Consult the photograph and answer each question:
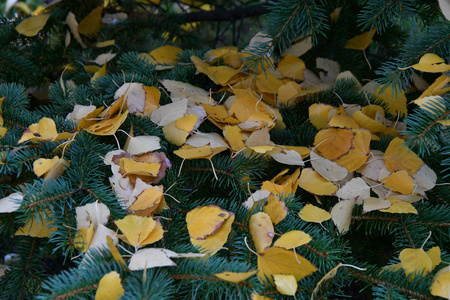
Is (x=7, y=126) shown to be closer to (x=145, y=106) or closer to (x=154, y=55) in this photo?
(x=145, y=106)

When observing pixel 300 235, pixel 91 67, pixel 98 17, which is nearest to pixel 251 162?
pixel 300 235

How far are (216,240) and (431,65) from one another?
463 mm

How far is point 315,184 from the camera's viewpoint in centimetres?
63

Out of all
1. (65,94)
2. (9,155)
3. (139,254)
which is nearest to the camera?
(139,254)

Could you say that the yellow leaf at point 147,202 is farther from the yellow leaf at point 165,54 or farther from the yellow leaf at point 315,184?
the yellow leaf at point 165,54

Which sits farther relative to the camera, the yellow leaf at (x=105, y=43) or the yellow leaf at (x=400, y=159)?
the yellow leaf at (x=105, y=43)

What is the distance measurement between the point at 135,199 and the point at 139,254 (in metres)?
0.10

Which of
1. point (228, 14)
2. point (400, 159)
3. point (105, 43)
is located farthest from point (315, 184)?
point (228, 14)

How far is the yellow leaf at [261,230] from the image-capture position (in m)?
0.52

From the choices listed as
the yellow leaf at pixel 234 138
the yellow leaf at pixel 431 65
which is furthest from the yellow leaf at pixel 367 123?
the yellow leaf at pixel 234 138

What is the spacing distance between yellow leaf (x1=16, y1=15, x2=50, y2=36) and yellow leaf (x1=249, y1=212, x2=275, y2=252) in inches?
31.6

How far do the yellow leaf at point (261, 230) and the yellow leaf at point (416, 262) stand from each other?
0.18 metres

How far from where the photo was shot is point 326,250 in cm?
52

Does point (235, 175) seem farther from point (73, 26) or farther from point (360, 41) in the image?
point (73, 26)
